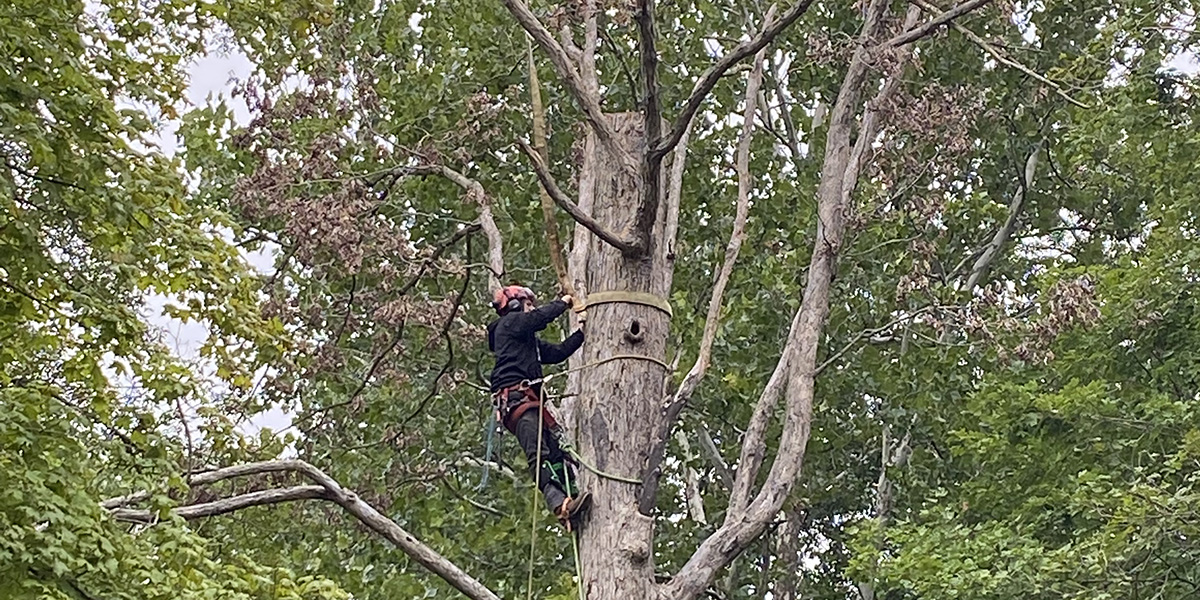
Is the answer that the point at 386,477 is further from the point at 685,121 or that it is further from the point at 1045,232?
the point at 1045,232

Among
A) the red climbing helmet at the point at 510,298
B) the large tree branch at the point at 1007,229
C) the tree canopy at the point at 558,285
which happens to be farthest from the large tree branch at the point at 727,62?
the large tree branch at the point at 1007,229

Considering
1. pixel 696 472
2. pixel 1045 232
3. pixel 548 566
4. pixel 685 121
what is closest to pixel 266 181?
pixel 685 121

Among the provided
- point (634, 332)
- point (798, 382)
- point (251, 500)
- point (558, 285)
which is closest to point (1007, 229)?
point (558, 285)

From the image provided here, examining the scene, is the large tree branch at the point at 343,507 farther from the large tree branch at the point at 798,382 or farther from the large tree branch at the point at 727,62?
the large tree branch at the point at 727,62

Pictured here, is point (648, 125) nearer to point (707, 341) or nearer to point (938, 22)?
point (707, 341)

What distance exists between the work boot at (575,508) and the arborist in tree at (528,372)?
1.02 feet

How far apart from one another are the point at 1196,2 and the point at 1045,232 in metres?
3.48

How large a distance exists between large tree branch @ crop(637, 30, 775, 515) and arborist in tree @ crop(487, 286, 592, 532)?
0.45 m

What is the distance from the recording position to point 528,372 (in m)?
5.94

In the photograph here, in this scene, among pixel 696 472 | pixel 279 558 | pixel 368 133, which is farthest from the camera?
pixel 696 472

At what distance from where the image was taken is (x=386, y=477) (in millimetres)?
10141

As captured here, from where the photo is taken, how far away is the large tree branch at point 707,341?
512 cm

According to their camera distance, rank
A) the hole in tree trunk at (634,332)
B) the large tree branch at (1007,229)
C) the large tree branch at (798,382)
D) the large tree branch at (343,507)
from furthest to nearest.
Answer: the large tree branch at (1007,229), the hole in tree trunk at (634,332), the large tree branch at (798,382), the large tree branch at (343,507)

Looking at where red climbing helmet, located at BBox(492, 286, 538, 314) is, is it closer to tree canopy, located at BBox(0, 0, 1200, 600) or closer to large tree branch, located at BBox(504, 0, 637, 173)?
tree canopy, located at BBox(0, 0, 1200, 600)
